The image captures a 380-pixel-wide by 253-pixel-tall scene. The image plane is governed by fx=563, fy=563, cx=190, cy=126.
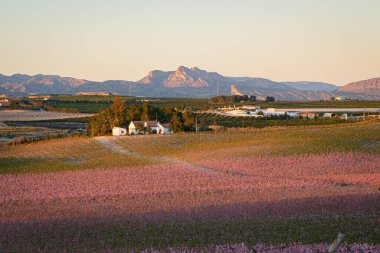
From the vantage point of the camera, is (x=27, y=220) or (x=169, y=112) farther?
(x=169, y=112)

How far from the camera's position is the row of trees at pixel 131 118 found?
354ft

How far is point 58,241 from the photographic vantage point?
15445 mm

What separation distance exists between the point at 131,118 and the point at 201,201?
311 ft

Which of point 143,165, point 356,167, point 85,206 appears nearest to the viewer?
point 85,206

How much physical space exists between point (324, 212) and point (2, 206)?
14.1m

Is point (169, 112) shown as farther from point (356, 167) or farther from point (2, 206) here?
point (2, 206)

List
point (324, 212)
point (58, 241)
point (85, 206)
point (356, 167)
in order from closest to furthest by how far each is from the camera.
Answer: point (58, 241)
point (324, 212)
point (85, 206)
point (356, 167)

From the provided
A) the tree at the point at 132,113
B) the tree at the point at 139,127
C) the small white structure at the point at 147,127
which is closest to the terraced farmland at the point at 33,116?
the tree at the point at 132,113

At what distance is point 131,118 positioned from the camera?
4619 inches

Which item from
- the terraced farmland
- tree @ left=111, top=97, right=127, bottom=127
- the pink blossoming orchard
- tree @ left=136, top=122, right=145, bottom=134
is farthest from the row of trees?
the terraced farmland

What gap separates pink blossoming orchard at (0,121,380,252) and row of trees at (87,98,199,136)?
50.2m

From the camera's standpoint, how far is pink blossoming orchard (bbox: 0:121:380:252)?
→ 15193 millimetres

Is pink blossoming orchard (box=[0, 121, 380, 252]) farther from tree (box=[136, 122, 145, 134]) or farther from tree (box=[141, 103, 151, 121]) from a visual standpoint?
tree (box=[141, 103, 151, 121])

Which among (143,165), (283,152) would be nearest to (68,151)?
(143,165)
